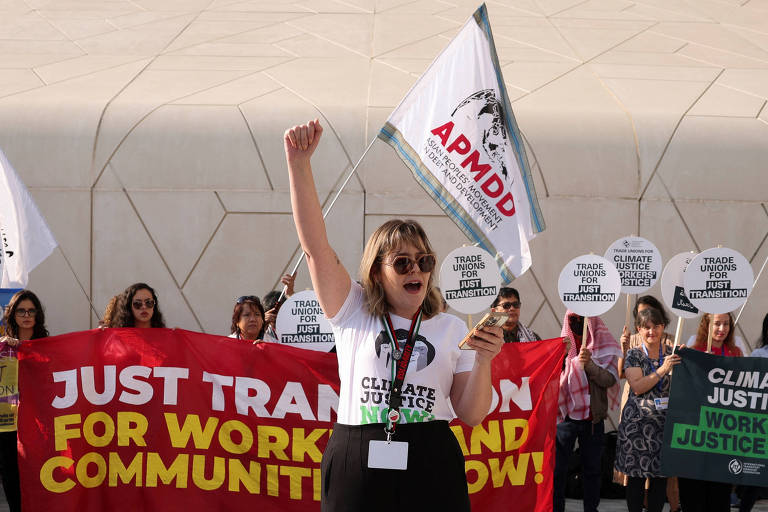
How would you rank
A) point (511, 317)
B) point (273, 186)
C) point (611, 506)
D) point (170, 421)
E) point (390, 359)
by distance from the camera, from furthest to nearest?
point (273, 186)
point (611, 506)
point (511, 317)
point (170, 421)
point (390, 359)

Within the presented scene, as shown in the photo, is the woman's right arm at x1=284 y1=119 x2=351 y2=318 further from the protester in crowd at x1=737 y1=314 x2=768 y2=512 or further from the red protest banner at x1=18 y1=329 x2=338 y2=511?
the protester in crowd at x1=737 y1=314 x2=768 y2=512

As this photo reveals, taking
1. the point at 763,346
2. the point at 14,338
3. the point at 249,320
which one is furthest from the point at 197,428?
the point at 763,346

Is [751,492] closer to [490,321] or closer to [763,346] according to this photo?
[763,346]

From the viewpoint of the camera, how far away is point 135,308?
5855mm

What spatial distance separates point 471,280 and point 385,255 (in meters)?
3.01

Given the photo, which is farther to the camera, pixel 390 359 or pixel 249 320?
pixel 249 320

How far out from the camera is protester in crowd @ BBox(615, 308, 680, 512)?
5.82m

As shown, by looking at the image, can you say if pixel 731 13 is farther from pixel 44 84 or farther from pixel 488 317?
pixel 488 317

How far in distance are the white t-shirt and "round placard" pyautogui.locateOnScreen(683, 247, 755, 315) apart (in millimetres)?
3621

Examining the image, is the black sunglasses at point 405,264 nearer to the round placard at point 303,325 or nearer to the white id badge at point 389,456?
the white id badge at point 389,456

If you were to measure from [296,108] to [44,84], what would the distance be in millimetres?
2495

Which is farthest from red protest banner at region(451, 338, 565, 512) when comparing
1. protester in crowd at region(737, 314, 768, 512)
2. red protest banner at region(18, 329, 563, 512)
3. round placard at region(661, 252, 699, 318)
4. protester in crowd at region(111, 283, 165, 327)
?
protester in crowd at region(111, 283, 165, 327)

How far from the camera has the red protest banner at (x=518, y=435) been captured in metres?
5.35

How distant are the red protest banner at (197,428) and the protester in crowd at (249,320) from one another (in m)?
0.67
